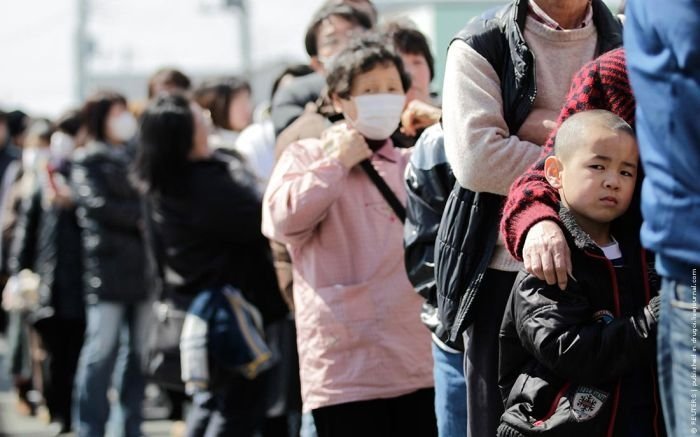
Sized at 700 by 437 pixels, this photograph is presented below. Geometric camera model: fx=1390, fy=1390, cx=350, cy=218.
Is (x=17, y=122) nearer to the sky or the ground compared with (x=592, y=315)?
nearer to the ground

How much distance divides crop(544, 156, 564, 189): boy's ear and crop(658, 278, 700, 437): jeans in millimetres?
688

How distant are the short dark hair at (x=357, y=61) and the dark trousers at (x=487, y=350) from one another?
1332 mm

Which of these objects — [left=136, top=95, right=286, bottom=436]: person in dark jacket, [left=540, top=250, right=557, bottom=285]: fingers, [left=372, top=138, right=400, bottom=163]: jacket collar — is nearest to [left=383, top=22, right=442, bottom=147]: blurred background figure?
[left=372, top=138, right=400, bottom=163]: jacket collar

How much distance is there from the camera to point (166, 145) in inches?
248

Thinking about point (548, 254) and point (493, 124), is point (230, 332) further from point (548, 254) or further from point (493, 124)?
point (548, 254)

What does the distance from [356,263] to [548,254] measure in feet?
5.43

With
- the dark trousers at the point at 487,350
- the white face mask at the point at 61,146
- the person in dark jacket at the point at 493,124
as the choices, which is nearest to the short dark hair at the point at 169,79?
the white face mask at the point at 61,146

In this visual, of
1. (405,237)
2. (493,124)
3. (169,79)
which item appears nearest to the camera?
(493,124)

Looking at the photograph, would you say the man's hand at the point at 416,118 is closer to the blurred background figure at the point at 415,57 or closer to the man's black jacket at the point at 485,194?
the blurred background figure at the point at 415,57

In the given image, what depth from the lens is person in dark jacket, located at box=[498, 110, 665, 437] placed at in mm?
3275

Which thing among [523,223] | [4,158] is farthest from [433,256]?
[4,158]

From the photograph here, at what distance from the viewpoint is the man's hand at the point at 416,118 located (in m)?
5.25

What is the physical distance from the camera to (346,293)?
15.9ft

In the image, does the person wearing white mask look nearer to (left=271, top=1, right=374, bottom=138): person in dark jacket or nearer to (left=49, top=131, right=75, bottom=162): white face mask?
(left=271, top=1, right=374, bottom=138): person in dark jacket
